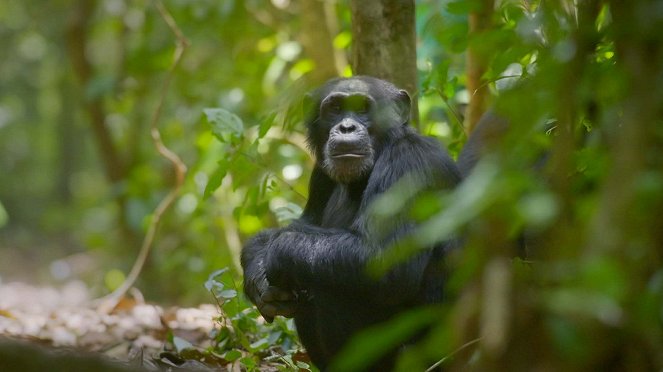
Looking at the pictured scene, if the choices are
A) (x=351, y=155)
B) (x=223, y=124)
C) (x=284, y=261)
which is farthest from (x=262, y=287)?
(x=223, y=124)

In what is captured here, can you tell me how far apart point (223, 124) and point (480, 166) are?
3.53 meters

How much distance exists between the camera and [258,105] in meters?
9.06

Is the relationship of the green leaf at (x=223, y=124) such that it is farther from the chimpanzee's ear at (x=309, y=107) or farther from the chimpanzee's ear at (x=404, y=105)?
the chimpanzee's ear at (x=404, y=105)

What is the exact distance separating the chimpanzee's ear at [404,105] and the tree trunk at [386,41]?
29 centimetres

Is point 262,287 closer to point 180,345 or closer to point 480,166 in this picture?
point 180,345

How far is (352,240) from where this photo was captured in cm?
429

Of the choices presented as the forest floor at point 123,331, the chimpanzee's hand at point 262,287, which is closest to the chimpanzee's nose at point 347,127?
the chimpanzee's hand at point 262,287

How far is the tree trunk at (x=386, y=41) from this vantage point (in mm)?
5156

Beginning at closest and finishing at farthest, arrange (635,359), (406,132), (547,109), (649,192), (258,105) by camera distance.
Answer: (649,192), (547,109), (635,359), (406,132), (258,105)

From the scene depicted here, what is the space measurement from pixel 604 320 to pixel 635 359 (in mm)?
444

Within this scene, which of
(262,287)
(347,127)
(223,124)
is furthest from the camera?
(223,124)

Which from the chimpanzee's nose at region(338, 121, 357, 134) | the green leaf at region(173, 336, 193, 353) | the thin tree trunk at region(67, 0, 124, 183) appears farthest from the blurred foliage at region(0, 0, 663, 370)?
the chimpanzee's nose at region(338, 121, 357, 134)

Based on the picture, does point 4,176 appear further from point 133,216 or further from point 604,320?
point 604,320

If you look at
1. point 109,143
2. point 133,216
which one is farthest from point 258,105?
point 109,143
